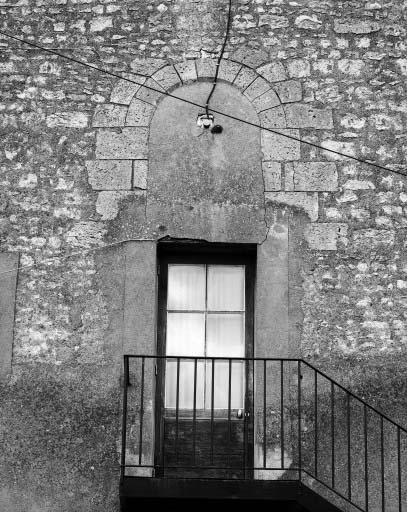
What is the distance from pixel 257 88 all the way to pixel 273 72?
7.7 inches

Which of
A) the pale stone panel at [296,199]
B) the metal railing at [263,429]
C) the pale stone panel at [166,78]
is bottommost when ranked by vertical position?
the metal railing at [263,429]

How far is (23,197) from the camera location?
9.23 m

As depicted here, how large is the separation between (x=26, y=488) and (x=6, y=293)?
5.19 feet

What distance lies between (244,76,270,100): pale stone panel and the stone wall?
12 mm

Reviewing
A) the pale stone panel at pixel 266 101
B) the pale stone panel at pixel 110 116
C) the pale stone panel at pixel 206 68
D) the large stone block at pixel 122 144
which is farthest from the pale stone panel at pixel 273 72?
the pale stone panel at pixel 110 116

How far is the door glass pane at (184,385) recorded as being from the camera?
9.01m

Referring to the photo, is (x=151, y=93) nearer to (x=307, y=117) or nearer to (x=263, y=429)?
(x=307, y=117)

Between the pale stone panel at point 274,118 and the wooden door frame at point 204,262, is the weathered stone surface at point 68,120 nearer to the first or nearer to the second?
the wooden door frame at point 204,262

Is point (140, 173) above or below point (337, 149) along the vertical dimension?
below

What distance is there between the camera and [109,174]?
9.27 metres

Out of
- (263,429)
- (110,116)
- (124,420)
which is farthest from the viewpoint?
(110,116)

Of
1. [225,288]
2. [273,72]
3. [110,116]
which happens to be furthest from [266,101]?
[225,288]

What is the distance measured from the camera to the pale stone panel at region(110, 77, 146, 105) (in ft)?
31.0

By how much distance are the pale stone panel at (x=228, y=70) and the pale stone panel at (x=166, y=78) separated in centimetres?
37
